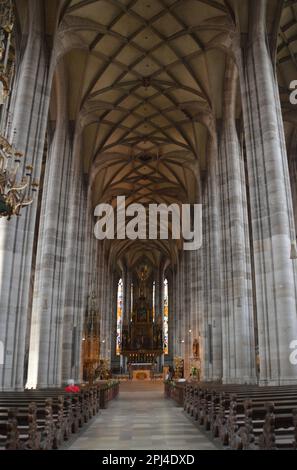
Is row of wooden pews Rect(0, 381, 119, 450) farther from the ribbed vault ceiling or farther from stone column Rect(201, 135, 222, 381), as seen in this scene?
the ribbed vault ceiling

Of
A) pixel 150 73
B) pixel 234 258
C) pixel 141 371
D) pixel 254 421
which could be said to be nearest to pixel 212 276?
pixel 234 258

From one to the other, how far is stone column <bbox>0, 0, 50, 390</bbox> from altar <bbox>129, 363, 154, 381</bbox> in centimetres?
3375

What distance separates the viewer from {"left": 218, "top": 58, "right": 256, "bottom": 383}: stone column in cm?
1817

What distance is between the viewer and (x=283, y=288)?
1253 centimetres

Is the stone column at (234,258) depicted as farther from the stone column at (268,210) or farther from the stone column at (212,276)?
the stone column at (268,210)

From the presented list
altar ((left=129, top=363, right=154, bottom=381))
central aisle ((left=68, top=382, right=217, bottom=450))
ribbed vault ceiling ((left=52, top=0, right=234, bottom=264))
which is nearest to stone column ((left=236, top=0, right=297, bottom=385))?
ribbed vault ceiling ((left=52, top=0, right=234, bottom=264))

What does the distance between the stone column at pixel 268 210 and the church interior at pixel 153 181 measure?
5 centimetres

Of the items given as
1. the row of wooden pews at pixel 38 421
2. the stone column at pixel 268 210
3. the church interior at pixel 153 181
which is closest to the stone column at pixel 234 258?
the church interior at pixel 153 181

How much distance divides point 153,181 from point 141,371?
22.1 meters

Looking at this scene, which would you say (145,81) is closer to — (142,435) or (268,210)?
(268,210)

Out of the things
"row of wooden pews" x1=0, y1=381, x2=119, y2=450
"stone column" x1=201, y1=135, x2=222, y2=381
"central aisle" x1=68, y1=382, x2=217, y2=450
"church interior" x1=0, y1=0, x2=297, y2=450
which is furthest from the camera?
"stone column" x1=201, y1=135, x2=222, y2=381
